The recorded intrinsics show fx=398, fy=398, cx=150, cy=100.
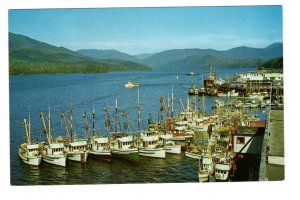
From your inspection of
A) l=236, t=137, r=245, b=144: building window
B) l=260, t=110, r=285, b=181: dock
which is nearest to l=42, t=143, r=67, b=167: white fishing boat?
l=236, t=137, r=245, b=144: building window

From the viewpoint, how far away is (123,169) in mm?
9750

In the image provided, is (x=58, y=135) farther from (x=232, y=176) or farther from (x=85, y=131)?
(x=232, y=176)

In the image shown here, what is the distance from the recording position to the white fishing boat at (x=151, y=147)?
35.2 feet

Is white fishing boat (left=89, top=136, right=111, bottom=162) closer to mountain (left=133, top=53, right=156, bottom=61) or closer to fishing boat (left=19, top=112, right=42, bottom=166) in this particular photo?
fishing boat (left=19, top=112, right=42, bottom=166)

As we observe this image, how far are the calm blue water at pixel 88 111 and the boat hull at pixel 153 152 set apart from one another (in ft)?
0.61

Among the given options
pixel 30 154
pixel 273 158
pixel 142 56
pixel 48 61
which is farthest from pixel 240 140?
pixel 48 61

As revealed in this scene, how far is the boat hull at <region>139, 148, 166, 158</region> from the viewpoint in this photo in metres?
10.7

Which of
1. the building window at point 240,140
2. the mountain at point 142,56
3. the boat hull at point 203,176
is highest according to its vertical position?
the mountain at point 142,56

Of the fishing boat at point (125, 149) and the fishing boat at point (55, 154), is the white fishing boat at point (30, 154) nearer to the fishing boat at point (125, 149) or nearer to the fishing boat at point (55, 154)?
the fishing boat at point (55, 154)

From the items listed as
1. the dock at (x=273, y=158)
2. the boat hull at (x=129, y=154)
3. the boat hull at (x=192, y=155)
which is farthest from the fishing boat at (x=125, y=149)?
the dock at (x=273, y=158)

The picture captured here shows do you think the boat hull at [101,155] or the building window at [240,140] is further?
the boat hull at [101,155]

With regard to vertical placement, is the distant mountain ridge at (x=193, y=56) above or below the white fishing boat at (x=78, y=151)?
above

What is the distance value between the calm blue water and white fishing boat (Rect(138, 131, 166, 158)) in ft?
0.76
